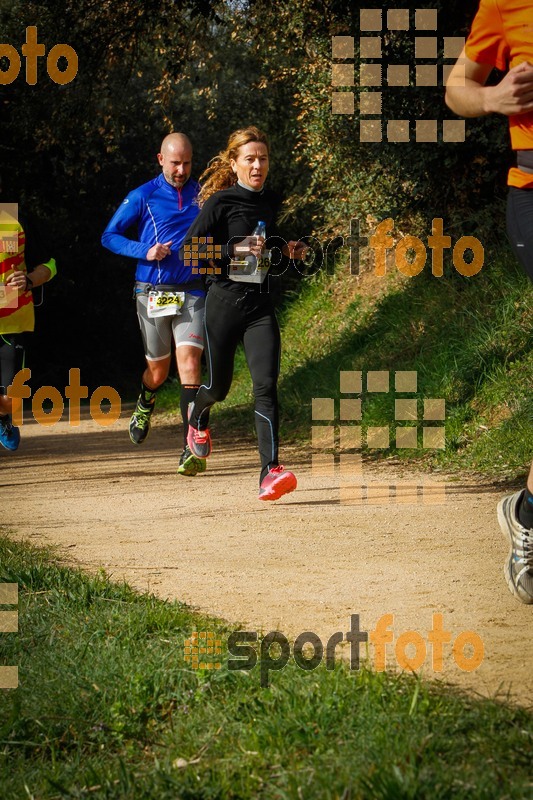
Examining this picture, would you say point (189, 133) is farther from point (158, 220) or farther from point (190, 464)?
point (190, 464)

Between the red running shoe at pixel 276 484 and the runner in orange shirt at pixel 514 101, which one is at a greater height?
the runner in orange shirt at pixel 514 101

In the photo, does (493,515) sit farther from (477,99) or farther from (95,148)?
(95,148)

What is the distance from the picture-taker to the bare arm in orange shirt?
4.02 m

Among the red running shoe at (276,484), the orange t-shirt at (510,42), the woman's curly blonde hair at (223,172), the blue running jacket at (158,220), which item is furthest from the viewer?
the blue running jacket at (158,220)

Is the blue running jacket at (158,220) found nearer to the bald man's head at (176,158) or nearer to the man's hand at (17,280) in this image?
the bald man's head at (176,158)

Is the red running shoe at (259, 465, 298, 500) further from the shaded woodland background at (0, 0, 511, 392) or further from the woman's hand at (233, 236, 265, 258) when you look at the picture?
the shaded woodland background at (0, 0, 511, 392)

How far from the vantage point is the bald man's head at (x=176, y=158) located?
8.66m

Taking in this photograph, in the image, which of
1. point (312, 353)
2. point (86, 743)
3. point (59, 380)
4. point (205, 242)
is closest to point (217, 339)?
point (205, 242)

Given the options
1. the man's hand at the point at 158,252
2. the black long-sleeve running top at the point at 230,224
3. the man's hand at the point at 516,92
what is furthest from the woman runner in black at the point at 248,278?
the man's hand at the point at 516,92

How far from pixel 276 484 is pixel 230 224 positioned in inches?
67.6

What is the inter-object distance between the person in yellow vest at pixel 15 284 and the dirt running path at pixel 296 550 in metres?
0.90

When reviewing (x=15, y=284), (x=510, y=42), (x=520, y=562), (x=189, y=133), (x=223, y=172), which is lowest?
(x=520, y=562)

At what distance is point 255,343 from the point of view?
7.32 m

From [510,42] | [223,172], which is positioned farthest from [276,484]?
[510,42]
